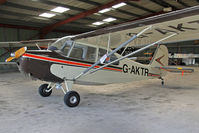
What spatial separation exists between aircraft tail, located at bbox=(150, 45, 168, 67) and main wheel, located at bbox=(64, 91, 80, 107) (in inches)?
147

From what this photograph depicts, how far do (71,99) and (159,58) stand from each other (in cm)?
448

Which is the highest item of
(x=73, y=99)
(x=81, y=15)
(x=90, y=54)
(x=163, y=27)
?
(x=81, y=15)

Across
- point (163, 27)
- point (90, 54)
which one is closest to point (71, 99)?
point (90, 54)

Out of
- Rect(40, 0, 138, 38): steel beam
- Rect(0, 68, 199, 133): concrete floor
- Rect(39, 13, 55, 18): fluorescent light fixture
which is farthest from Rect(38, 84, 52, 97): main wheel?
Rect(39, 13, 55, 18): fluorescent light fixture

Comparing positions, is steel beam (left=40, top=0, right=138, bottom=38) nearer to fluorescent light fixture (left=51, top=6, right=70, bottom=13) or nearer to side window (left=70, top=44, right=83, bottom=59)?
fluorescent light fixture (left=51, top=6, right=70, bottom=13)

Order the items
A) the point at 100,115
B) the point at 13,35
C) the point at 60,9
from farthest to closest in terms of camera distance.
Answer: the point at 13,35, the point at 60,9, the point at 100,115

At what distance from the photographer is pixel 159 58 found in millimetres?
6953

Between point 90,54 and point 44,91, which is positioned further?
point 44,91

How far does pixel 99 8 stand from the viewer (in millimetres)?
14102

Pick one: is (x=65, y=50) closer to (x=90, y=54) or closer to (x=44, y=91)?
(x=90, y=54)

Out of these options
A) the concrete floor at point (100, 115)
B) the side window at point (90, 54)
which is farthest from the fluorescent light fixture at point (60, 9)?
the concrete floor at point (100, 115)

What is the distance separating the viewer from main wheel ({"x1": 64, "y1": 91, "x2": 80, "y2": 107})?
4.05 m

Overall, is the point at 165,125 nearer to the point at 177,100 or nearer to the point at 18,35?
the point at 177,100

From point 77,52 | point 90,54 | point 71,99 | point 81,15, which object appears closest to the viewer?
point 71,99
